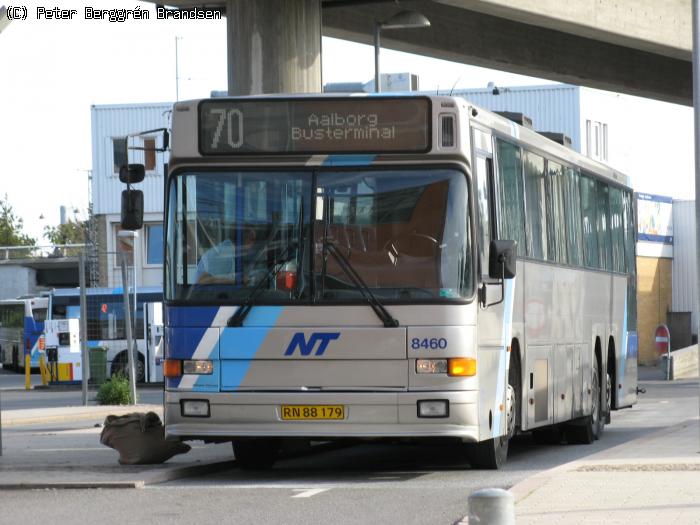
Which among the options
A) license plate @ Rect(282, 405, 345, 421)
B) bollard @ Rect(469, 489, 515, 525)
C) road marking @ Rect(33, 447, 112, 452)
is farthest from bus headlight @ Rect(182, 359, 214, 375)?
bollard @ Rect(469, 489, 515, 525)

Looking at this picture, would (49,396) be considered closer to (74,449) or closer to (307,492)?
(74,449)

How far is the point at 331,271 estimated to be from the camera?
14.3 metres

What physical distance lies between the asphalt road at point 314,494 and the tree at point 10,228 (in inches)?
3738

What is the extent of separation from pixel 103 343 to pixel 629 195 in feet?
83.7

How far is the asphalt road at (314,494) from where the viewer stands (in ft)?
39.2

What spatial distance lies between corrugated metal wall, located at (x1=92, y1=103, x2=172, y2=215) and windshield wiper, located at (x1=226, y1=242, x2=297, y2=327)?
49994 mm

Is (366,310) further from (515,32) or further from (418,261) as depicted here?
(515,32)

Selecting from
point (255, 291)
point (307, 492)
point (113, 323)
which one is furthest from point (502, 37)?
point (113, 323)

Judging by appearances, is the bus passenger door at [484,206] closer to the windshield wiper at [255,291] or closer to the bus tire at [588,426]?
the windshield wiper at [255,291]

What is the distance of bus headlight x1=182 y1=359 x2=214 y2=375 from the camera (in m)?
14.3

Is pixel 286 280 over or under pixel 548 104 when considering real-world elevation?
under

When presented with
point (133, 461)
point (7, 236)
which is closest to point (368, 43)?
point (133, 461)

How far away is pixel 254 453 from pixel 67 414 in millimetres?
12400

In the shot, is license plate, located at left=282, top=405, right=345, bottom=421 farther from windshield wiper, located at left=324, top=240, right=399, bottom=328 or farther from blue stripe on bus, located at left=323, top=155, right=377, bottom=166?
blue stripe on bus, located at left=323, top=155, right=377, bottom=166
